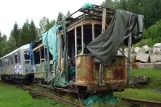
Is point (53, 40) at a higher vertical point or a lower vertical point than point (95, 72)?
higher

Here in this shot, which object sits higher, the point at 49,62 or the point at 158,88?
the point at 49,62

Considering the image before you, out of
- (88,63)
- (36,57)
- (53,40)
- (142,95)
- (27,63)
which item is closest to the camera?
(88,63)

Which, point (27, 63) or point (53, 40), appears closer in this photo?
point (53, 40)

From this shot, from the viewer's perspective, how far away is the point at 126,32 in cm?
1105

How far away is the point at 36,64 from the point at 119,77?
9.00 m

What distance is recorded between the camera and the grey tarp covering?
33.8ft

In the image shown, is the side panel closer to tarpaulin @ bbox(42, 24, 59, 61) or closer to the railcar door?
tarpaulin @ bbox(42, 24, 59, 61)

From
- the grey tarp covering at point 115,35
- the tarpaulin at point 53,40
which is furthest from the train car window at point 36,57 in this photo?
the grey tarp covering at point 115,35

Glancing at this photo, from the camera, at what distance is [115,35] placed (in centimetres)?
1052

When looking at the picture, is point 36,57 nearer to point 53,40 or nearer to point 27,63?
point 27,63

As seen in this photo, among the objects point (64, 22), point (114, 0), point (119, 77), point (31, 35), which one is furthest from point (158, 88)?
point (114, 0)

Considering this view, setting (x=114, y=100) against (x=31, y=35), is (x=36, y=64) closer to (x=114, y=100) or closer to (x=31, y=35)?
(x=114, y=100)

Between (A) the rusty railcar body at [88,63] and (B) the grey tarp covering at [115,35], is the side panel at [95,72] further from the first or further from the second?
(B) the grey tarp covering at [115,35]

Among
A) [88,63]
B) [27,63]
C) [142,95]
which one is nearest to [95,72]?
[88,63]
